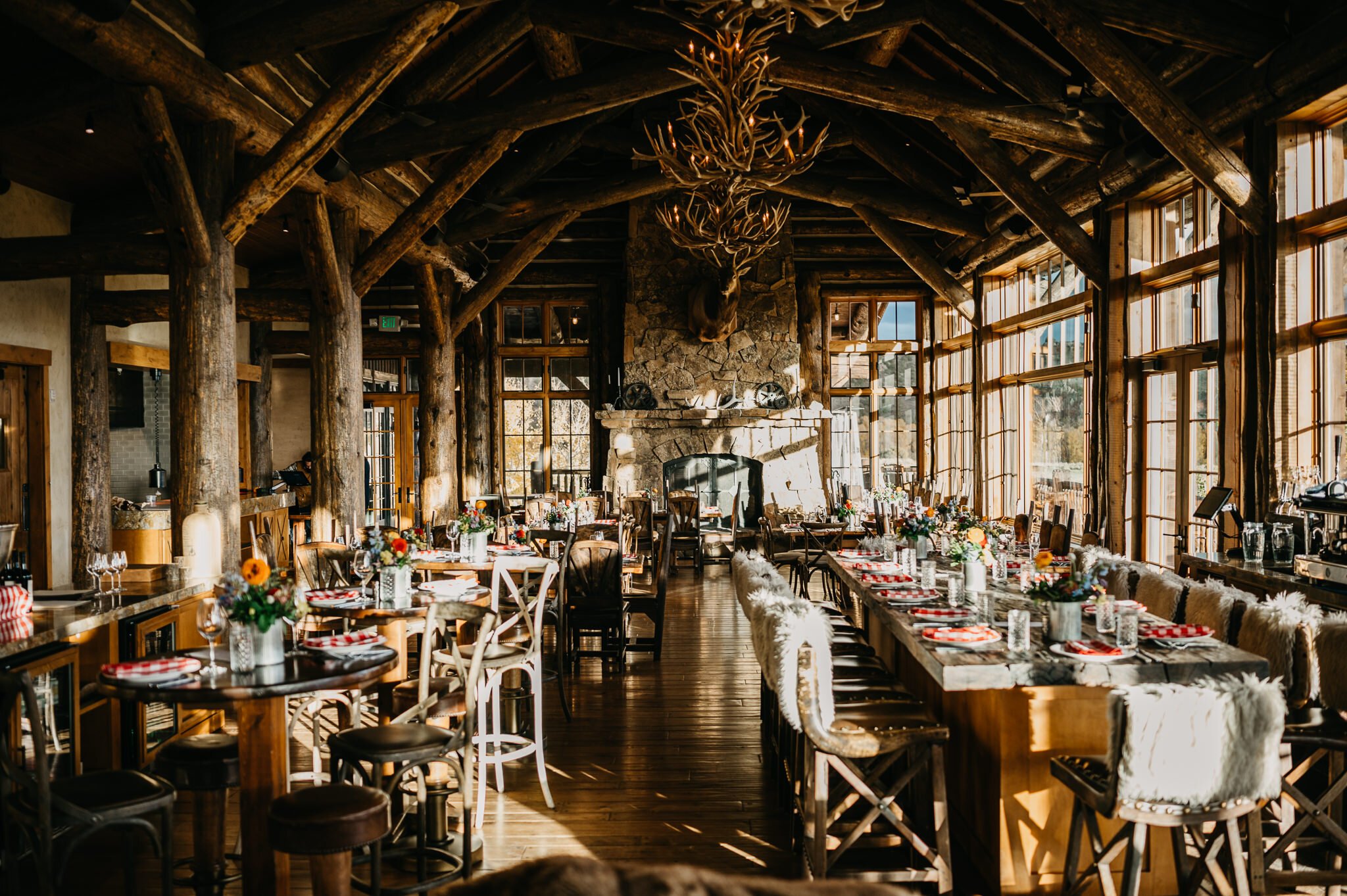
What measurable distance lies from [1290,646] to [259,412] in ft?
42.2

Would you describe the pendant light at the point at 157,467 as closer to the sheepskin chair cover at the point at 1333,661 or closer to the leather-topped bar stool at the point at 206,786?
the leather-topped bar stool at the point at 206,786

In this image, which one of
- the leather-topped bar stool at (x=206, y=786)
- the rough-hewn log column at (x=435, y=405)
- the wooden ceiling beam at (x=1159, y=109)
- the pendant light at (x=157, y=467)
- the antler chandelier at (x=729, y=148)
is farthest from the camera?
the pendant light at (x=157, y=467)

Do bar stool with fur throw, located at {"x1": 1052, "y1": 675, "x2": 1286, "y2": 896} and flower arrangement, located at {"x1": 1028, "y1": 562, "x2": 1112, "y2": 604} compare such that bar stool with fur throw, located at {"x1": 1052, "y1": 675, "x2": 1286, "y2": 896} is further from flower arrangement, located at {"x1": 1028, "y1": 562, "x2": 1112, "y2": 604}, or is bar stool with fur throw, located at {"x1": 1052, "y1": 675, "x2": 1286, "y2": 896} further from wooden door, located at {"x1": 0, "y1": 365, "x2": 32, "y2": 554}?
wooden door, located at {"x1": 0, "y1": 365, "x2": 32, "y2": 554}

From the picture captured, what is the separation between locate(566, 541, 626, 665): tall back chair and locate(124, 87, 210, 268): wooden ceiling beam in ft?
10.4

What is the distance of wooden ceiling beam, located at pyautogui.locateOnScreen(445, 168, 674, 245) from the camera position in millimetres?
11711

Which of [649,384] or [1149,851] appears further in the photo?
[649,384]

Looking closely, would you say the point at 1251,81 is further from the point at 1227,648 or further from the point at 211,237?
the point at 211,237

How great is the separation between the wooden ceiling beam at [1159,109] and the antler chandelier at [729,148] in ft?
5.68

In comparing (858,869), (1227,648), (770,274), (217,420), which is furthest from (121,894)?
(770,274)

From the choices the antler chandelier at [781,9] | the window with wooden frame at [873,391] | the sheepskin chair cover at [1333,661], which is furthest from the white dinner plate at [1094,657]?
the window with wooden frame at [873,391]

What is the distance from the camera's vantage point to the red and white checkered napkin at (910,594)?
193 inches

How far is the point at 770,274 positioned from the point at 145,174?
960 cm

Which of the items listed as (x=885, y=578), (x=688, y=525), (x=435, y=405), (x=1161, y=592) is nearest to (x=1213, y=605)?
(x=1161, y=592)

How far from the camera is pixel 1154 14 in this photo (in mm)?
6477
